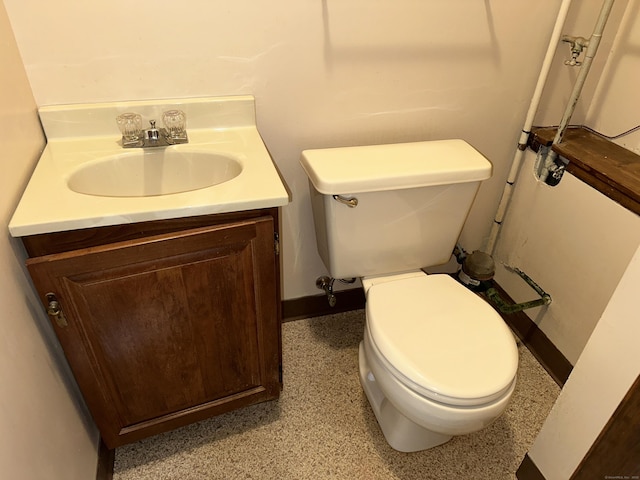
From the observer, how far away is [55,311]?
908 millimetres

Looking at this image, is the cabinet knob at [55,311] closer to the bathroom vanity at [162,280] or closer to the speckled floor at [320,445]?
the bathroom vanity at [162,280]

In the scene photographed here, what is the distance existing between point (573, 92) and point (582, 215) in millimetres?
385

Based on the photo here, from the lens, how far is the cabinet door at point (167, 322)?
92 centimetres

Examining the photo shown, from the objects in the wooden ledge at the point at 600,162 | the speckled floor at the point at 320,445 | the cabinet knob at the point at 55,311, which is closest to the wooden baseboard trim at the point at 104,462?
the speckled floor at the point at 320,445

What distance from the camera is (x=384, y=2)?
1229 mm

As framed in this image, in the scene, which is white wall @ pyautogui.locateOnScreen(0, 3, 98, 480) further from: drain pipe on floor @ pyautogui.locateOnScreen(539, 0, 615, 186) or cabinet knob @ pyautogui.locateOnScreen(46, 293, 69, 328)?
drain pipe on floor @ pyautogui.locateOnScreen(539, 0, 615, 186)

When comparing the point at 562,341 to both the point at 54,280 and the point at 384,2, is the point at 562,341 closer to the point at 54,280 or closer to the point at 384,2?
the point at 384,2

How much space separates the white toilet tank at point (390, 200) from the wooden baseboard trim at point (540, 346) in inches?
20.7

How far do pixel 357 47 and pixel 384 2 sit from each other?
0.45ft

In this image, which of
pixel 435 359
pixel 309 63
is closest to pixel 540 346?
pixel 435 359

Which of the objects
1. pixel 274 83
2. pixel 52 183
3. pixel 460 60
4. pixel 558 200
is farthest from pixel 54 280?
pixel 558 200

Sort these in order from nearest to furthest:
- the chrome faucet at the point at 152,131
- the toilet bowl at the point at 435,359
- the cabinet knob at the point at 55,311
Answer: the cabinet knob at the point at 55,311
the toilet bowl at the point at 435,359
the chrome faucet at the point at 152,131

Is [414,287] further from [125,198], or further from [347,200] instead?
[125,198]

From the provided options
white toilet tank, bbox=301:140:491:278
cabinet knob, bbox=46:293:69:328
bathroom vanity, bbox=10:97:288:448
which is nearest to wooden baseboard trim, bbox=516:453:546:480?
white toilet tank, bbox=301:140:491:278
